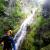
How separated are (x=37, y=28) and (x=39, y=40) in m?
0.24

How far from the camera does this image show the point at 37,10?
366 cm

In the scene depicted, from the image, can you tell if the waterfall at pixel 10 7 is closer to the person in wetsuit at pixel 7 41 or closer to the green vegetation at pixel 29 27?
the green vegetation at pixel 29 27

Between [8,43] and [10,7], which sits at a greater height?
[10,7]

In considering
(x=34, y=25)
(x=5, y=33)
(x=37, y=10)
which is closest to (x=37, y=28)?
(x=34, y=25)

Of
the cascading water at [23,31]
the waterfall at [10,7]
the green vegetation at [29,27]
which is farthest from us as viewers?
the waterfall at [10,7]

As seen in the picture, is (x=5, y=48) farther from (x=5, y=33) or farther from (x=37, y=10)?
(x=37, y=10)

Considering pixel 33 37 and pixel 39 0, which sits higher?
pixel 39 0

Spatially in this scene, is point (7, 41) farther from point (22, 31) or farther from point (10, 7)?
point (10, 7)

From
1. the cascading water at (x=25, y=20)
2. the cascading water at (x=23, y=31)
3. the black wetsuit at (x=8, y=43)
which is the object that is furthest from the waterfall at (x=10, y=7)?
the black wetsuit at (x=8, y=43)

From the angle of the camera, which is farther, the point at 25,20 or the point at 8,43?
the point at 25,20

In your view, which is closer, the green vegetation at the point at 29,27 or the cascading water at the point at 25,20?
the green vegetation at the point at 29,27

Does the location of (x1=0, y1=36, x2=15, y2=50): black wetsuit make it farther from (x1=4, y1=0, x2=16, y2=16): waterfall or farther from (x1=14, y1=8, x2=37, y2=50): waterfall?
(x1=4, y1=0, x2=16, y2=16): waterfall

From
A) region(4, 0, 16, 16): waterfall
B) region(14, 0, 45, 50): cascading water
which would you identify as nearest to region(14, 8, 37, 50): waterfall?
region(14, 0, 45, 50): cascading water

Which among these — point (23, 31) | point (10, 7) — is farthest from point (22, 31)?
point (10, 7)
